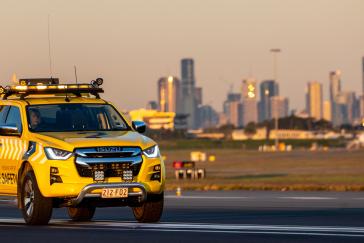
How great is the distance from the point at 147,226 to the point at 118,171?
96 centimetres

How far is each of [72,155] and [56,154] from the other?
0.29 metres

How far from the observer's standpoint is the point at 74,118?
21500mm

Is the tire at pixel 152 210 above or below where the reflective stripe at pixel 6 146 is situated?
below

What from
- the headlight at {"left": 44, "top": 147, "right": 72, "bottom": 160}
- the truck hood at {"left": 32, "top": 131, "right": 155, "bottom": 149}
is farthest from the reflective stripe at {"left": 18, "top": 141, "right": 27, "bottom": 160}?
the headlight at {"left": 44, "top": 147, "right": 72, "bottom": 160}

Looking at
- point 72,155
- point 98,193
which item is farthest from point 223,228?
point 72,155

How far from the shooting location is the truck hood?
1998 cm

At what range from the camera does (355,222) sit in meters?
21.3

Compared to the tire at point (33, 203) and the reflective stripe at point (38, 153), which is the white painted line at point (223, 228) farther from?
the reflective stripe at point (38, 153)

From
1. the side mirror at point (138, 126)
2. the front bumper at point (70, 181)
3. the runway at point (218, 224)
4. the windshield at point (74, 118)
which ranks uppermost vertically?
the windshield at point (74, 118)

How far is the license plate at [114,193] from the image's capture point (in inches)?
783

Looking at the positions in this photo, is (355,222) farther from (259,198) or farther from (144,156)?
(259,198)

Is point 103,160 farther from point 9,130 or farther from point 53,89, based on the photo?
point 53,89

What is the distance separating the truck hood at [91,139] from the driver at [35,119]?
451 millimetres

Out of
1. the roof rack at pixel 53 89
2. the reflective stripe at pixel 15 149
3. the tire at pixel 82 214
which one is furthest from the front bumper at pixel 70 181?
the tire at pixel 82 214
